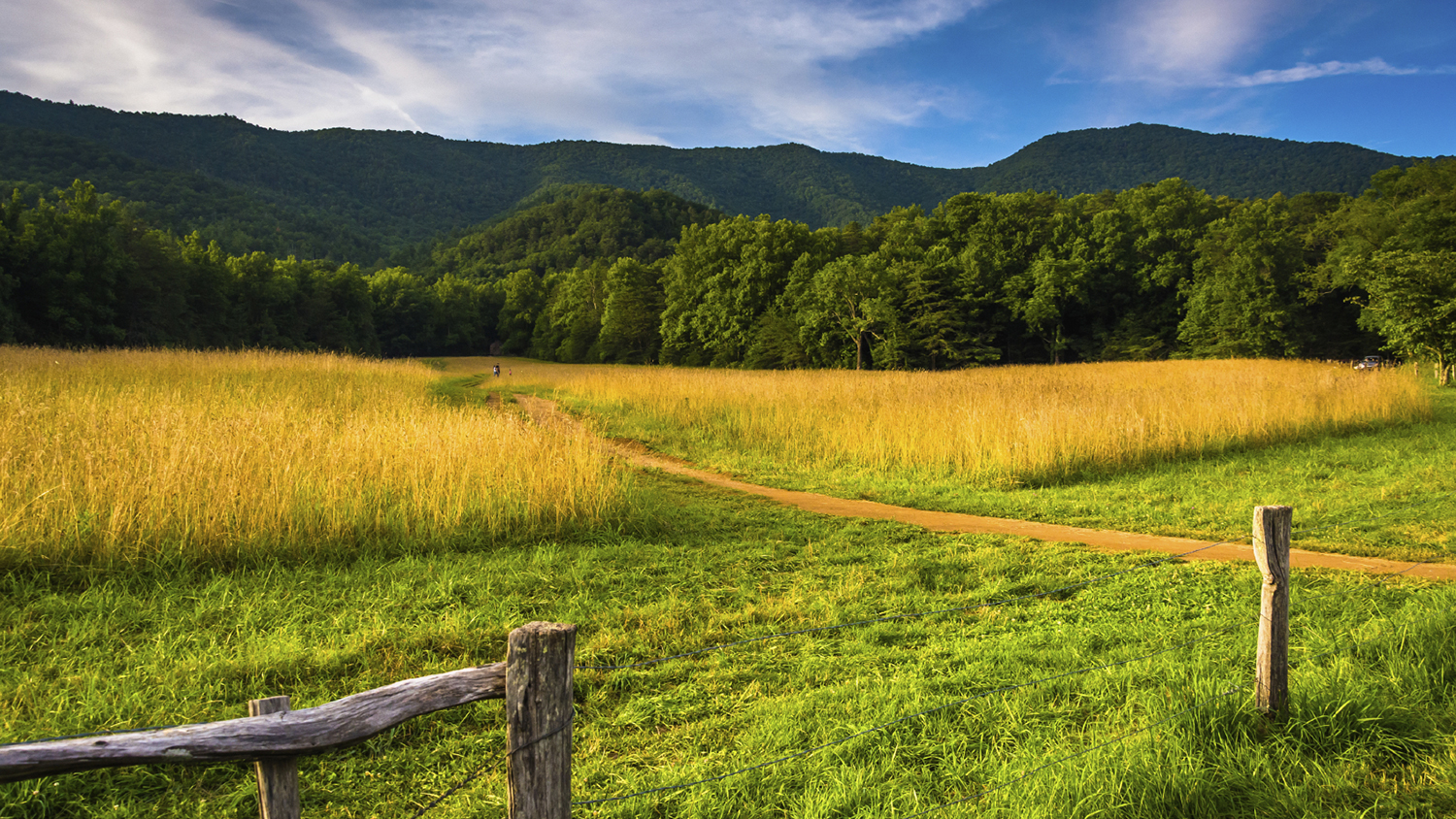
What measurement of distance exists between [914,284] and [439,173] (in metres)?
131

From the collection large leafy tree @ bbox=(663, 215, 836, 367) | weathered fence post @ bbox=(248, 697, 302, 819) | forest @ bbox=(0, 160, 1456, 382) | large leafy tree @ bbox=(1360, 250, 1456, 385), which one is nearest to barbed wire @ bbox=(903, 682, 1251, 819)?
weathered fence post @ bbox=(248, 697, 302, 819)

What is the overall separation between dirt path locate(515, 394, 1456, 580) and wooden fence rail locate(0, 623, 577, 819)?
5278 millimetres

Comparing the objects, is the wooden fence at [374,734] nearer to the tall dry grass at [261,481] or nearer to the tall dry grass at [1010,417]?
the tall dry grass at [261,481]

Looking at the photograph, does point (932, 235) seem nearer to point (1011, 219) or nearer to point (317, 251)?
point (1011, 219)

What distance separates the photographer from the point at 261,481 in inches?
239

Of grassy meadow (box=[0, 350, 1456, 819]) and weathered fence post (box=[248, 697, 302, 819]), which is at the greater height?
weathered fence post (box=[248, 697, 302, 819])

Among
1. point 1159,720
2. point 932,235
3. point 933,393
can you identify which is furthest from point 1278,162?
point 1159,720

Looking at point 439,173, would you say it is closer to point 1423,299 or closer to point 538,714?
point 1423,299

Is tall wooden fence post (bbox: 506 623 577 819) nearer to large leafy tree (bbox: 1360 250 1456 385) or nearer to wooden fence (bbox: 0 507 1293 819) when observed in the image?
wooden fence (bbox: 0 507 1293 819)

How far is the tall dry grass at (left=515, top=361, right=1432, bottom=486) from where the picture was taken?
11.2 metres

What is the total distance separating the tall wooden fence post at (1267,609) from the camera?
3217 mm

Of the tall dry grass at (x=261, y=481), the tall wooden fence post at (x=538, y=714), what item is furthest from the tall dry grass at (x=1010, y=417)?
the tall wooden fence post at (x=538, y=714)

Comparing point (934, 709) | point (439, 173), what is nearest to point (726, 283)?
point (934, 709)

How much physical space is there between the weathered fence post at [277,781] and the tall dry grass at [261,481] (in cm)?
505
